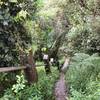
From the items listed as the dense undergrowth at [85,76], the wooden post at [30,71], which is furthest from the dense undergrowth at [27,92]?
the dense undergrowth at [85,76]

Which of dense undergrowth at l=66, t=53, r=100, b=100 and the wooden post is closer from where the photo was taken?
dense undergrowth at l=66, t=53, r=100, b=100

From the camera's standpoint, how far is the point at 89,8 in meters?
12.9

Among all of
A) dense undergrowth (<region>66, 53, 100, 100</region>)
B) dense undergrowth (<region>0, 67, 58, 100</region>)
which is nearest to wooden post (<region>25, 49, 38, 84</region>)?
dense undergrowth (<region>0, 67, 58, 100</region>)

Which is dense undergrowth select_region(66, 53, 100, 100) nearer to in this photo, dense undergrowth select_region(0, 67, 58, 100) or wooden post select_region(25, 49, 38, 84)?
dense undergrowth select_region(0, 67, 58, 100)

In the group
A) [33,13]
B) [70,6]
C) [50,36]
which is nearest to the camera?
[33,13]

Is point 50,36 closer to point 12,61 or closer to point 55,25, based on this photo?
point 55,25

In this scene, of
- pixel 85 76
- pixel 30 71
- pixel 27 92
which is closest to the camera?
pixel 27 92

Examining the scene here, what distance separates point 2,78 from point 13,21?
168 centimetres

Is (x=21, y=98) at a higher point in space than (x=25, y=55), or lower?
lower

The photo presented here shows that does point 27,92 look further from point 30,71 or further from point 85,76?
point 85,76

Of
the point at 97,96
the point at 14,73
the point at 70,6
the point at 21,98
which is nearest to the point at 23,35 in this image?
the point at 14,73

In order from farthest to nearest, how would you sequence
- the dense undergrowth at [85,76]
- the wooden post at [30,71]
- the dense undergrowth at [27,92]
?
the wooden post at [30,71]
the dense undergrowth at [85,76]
the dense undergrowth at [27,92]

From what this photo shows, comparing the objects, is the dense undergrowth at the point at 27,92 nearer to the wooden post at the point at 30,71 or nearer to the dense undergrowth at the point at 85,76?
the wooden post at the point at 30,71

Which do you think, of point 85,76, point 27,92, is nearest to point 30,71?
point 27,92
